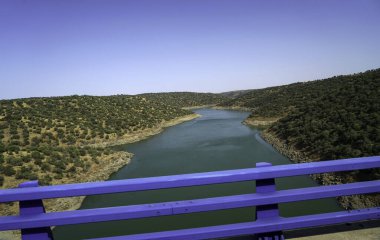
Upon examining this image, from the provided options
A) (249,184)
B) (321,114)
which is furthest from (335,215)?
(321,114)

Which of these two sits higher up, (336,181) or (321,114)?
(321,114)

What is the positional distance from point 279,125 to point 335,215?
37470 millimetres

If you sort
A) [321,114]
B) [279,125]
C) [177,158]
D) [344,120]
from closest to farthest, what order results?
[344,120] < [177,158] < [321,114] < [279,125]

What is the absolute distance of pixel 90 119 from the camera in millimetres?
47719

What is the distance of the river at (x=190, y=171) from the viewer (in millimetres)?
13938

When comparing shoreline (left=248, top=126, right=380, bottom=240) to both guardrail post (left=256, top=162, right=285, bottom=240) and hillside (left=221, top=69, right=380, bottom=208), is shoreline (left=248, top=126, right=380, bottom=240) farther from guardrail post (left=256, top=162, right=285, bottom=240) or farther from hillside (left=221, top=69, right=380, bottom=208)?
guardrail post (left=256, top=162, right=285, bottom=240)

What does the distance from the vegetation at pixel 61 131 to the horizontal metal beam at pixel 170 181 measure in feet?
64.6

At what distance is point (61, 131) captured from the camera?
3844 centimetres

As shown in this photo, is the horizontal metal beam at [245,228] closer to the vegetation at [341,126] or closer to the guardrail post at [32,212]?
the guardrail post at [32,212]

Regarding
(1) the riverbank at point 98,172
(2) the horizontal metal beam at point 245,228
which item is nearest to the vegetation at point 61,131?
(1) the riverbank at point 98,172

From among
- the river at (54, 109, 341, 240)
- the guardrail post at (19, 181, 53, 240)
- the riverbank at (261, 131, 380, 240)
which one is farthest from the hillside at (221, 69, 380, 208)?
the guardrail post at (19, 181, 53, 240)

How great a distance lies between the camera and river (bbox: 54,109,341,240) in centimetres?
1394

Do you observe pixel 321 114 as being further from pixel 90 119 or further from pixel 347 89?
pixel 90 119

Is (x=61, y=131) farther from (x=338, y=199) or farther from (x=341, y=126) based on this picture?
(x=338, y=199)
